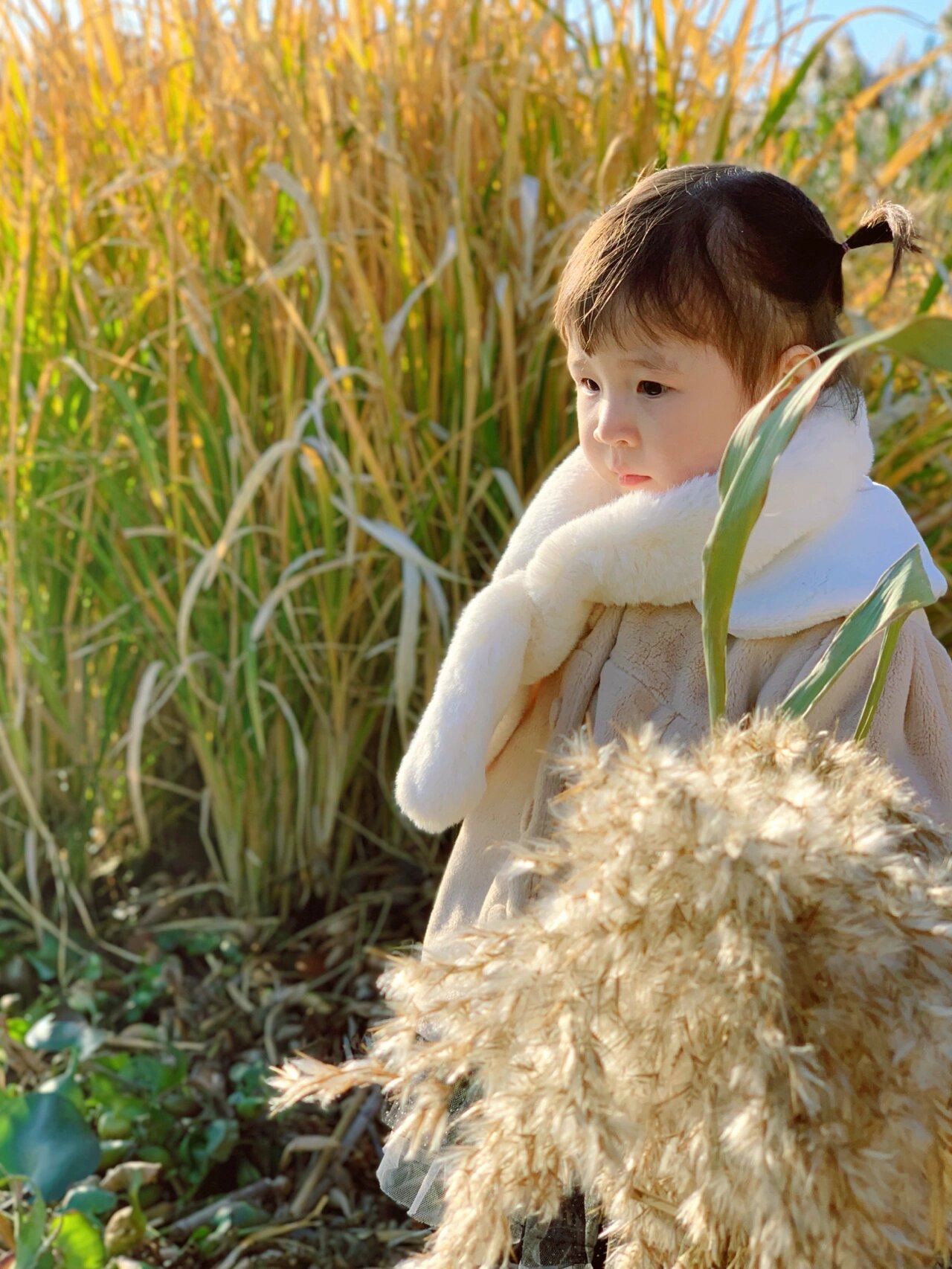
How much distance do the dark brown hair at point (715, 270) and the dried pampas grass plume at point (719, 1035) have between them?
41cm

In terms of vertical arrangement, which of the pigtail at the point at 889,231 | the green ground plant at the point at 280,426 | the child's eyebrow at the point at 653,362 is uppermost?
the pigtail at the point at 889,231

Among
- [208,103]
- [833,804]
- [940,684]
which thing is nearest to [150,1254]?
[940,684]

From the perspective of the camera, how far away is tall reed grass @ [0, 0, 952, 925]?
5.46 ft

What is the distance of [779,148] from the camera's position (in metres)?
2.30

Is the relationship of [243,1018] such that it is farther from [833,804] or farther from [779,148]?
[779,148]

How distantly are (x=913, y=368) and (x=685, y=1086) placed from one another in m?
1.52

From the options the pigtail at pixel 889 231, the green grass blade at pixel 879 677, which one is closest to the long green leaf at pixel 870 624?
the green grass blade at pixel 879 677

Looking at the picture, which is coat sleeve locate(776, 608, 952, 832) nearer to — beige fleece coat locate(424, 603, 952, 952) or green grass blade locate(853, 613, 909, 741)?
beige fleece coat locate(424, 603, 952, 952)

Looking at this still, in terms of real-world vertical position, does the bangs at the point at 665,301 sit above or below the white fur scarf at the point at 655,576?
above

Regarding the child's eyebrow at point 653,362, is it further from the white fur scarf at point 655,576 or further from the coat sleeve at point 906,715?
the coat sleeve at point 906,715

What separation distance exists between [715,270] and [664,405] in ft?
0.31

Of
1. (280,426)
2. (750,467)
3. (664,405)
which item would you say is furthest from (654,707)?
(280,426)

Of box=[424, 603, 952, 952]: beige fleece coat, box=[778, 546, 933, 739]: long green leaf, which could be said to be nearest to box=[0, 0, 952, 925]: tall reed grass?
box=[424, 603, 952, 952]: beige fleece coat

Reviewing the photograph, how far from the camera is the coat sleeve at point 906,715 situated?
86 centimetres
